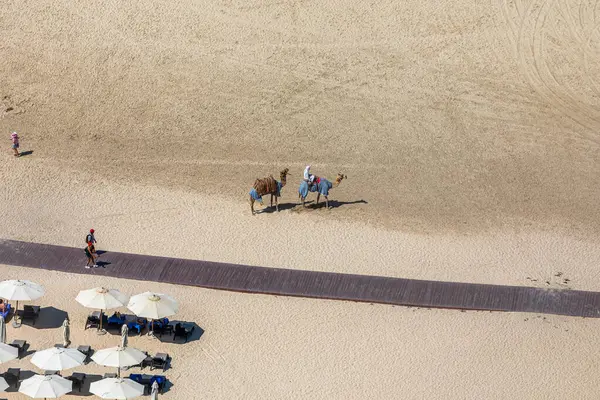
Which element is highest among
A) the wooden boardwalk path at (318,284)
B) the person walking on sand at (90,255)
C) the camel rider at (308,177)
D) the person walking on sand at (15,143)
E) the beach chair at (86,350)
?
the person walking on sand at (15,143)

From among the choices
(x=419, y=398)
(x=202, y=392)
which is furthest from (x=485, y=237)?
(x=202, y=392)

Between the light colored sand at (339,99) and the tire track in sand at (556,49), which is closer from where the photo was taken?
the light colored sand at (339,99)

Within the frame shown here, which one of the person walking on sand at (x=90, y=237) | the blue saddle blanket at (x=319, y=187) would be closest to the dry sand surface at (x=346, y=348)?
the person walking on sand at (x=90, y=237)

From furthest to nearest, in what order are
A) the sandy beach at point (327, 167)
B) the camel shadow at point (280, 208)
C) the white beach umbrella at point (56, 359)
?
the camel shadow at point (280, 208) < the sandy beach at point (327, 167) < the white beach umbrella at point (56, 359)

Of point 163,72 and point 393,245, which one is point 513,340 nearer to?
point 393,245

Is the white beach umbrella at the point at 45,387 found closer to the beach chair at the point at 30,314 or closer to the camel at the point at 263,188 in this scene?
the beach chair at the point at 30,314

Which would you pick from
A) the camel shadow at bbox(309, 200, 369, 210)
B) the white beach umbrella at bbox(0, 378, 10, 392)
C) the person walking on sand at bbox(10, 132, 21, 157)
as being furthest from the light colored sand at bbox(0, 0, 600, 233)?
the white beach umbrella at bbox(0, 378, 10, 392)
